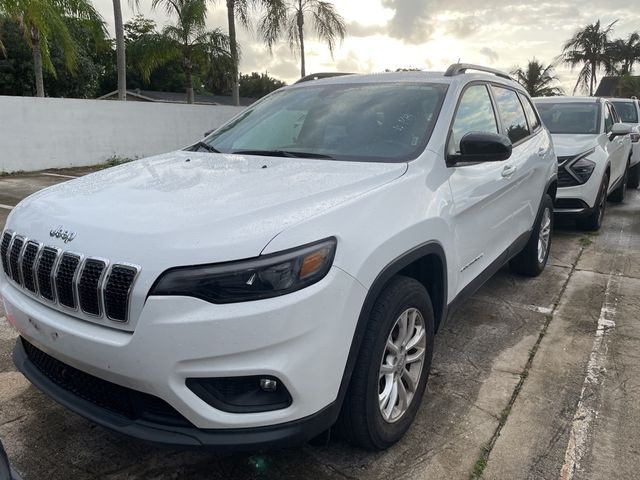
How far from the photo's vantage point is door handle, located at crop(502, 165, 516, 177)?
3.74 m

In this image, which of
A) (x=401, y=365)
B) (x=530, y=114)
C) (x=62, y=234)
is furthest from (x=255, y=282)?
(x=530, y=114)

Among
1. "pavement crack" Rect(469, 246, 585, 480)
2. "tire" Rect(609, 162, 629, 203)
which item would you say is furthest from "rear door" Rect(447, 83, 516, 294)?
"tire" Rect(609, 162, 629, 203)

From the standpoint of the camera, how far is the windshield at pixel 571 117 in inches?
295

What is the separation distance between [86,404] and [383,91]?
2.43m

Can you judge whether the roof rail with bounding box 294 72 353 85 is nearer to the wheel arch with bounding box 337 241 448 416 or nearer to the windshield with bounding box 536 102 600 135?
the wheel arch with bounding box 337 241 448 416

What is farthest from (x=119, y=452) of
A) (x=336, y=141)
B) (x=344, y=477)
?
(x=336, y=141)

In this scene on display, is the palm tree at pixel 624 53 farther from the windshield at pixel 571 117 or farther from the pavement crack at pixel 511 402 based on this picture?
the pavement crack at pixel 511 402

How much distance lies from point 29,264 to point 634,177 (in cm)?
1196

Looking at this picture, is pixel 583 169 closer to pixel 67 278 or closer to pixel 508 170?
pixel 508 170

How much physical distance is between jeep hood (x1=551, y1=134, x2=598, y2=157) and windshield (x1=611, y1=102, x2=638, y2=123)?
5622 mm

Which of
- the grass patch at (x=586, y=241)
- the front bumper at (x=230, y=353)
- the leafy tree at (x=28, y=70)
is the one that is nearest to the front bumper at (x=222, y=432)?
the front bumper at (x=230, y=353)

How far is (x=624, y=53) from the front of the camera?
42.6 m

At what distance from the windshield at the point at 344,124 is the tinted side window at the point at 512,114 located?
99 cm

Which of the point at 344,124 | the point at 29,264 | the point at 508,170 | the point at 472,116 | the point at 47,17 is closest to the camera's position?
the point at 29,264
